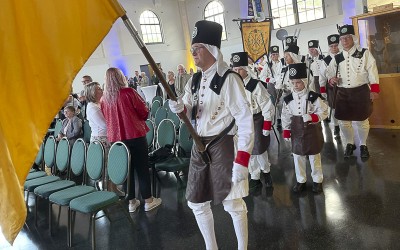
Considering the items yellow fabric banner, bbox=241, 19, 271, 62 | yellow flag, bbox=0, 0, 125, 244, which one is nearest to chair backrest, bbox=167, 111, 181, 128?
yellow fabric banner, bbox=241, 19, 271, 62

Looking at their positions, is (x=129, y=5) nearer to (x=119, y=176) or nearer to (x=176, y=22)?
(x=176, y=22)

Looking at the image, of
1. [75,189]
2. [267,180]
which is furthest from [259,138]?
[75,189]

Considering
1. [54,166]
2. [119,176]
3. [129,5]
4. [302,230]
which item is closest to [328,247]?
[302,230]

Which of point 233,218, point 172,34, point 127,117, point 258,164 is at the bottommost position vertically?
point 258,164

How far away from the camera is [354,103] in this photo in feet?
17.5

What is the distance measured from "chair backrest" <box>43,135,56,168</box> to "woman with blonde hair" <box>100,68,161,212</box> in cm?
145

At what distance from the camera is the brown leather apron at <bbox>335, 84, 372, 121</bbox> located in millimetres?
5277

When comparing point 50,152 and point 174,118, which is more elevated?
point 174,118

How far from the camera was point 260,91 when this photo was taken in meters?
4.36

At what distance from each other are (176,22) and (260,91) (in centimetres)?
2058

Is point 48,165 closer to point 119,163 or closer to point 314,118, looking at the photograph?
point 119,163

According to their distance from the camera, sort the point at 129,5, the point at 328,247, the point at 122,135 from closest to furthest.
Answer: the point at 328,247, the point at 122,135, the point at 129,5

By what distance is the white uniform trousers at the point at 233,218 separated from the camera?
273 cm

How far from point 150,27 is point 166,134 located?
62.7ft
